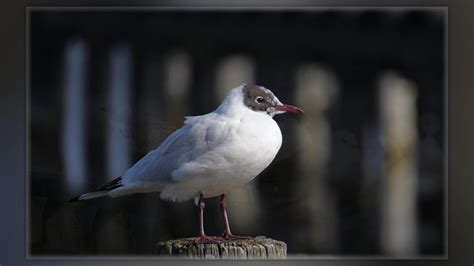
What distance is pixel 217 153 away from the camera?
5.95 metres

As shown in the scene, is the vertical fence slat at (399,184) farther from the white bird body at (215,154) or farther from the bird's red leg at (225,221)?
the bird's red leg at (225,221)

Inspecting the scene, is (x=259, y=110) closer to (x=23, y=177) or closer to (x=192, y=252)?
(x=192, y=252)

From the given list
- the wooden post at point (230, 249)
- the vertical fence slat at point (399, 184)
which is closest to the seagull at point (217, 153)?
the wooden post at point (230, 249)

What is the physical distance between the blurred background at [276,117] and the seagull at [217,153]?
0.57ft

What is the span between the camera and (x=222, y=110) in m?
6.11

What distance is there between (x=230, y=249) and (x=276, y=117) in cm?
107

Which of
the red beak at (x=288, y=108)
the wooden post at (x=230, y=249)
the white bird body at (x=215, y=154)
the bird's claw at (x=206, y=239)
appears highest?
the red beak at (x=288, y=108)

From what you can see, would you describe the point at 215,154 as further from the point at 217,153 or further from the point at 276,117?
the point at 276,117

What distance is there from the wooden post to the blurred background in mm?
342

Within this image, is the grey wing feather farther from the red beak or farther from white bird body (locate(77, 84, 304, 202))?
the red beak

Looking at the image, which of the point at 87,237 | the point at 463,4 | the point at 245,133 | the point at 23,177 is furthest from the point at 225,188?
the point at 463,4

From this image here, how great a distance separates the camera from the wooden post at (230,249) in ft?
18.7

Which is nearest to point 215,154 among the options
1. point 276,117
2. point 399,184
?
point 276,117

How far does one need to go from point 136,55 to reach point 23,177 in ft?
3.93
